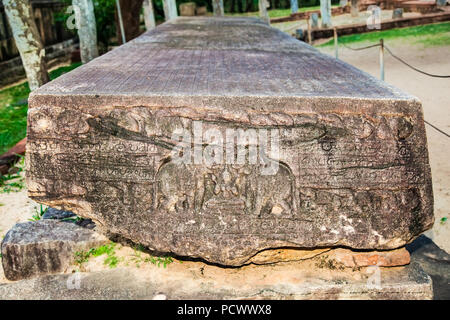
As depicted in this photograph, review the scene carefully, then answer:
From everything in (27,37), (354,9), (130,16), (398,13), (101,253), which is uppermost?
(130,16)

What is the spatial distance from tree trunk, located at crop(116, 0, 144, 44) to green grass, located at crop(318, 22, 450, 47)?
13.6 ft

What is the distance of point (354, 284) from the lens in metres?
1.90

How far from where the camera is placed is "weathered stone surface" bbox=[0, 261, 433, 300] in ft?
6.20

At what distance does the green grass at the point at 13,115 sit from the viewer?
477 cm

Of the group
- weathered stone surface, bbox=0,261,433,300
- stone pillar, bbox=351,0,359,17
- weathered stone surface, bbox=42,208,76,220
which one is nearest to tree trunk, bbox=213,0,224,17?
stone pillar, bbox=351,0,359,17

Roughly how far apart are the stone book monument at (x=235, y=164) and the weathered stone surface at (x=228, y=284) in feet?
0.37

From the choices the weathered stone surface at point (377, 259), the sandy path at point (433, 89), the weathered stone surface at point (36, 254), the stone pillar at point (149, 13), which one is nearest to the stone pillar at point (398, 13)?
the sandy path at point (433, 89)

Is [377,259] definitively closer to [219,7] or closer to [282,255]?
[282,255]

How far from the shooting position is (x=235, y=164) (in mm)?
1898

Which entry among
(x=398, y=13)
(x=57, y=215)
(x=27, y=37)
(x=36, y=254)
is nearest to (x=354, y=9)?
(x=398, y=13)

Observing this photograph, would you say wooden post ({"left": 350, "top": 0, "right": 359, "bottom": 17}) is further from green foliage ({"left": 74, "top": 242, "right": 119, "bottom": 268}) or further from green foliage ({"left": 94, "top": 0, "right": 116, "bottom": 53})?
green foliage ({"left": 74, "top": 242, "right": 119, "bottom": 268})

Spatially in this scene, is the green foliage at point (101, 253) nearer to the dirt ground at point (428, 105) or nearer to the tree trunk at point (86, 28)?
the dirt ground at point (428, 105)

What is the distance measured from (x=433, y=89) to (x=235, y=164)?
4.42 m
